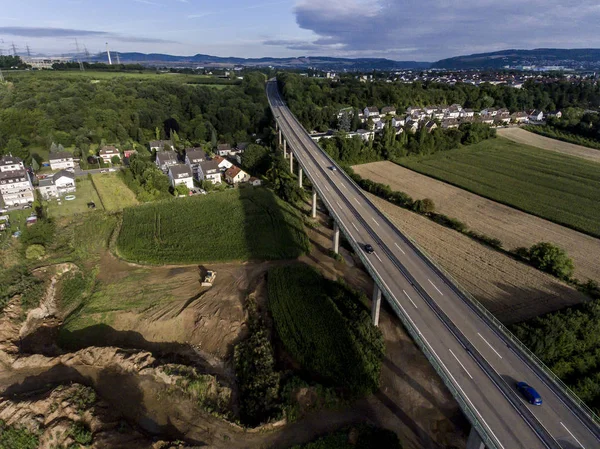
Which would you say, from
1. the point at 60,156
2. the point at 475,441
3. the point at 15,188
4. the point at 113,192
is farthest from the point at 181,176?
the point at 475,441

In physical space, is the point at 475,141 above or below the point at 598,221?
above

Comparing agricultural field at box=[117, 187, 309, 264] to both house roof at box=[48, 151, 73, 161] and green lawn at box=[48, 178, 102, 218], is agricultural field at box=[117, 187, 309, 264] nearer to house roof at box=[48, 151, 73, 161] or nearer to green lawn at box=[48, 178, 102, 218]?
green lawn at box=[48, 178, 102, 218]

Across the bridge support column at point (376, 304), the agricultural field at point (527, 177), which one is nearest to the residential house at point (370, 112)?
the agricultural field at point (527, 177)

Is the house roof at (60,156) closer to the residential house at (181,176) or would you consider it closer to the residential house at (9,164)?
the residential house at (9,164)

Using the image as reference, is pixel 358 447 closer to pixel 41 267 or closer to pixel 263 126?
pixel 41 267

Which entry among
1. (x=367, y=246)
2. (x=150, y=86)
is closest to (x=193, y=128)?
(x=150, y=86)

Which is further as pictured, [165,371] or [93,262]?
[93,262]

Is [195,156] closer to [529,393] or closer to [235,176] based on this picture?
[235,176]

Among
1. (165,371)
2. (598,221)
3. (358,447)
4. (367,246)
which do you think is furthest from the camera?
(598,221)
